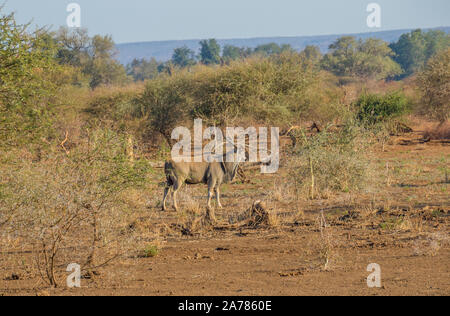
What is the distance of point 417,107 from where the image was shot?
2809 centimetres

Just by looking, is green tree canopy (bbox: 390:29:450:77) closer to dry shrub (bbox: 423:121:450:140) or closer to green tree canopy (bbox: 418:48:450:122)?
dry shrub (bbox: 423:121:450:140)

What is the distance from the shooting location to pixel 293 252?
29.8 feet

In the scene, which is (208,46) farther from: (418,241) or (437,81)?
(418,241)

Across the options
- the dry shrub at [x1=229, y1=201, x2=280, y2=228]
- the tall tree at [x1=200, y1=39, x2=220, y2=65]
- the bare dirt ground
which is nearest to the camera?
the bare dirt ground

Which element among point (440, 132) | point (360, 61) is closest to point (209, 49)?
point (360, 61)

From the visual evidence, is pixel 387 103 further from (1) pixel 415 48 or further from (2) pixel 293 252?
(1) pixel 415 48

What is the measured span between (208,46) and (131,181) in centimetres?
9058

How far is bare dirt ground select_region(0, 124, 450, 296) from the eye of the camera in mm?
7086

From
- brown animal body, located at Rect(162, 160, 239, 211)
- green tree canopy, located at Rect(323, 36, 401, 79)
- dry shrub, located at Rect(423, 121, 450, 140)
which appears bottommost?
brown animal body, located at Rect(162, 160, 239, 211)

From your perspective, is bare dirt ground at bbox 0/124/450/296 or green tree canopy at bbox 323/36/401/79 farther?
green tree canopy at bbox 323/36/401/79

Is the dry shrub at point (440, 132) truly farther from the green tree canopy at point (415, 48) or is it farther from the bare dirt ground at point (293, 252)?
the green tree canopy at point (415, 48)

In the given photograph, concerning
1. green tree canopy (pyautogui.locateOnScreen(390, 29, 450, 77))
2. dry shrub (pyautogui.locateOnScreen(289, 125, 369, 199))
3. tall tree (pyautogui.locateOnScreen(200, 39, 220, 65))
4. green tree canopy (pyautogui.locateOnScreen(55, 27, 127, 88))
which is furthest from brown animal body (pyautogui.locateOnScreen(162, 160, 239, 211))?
tall tree (pyautogui.locateOnScreen(200, 39, 220, 65))

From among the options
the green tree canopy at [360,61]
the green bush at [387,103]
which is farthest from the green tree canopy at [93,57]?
the green bush at [387,103]
